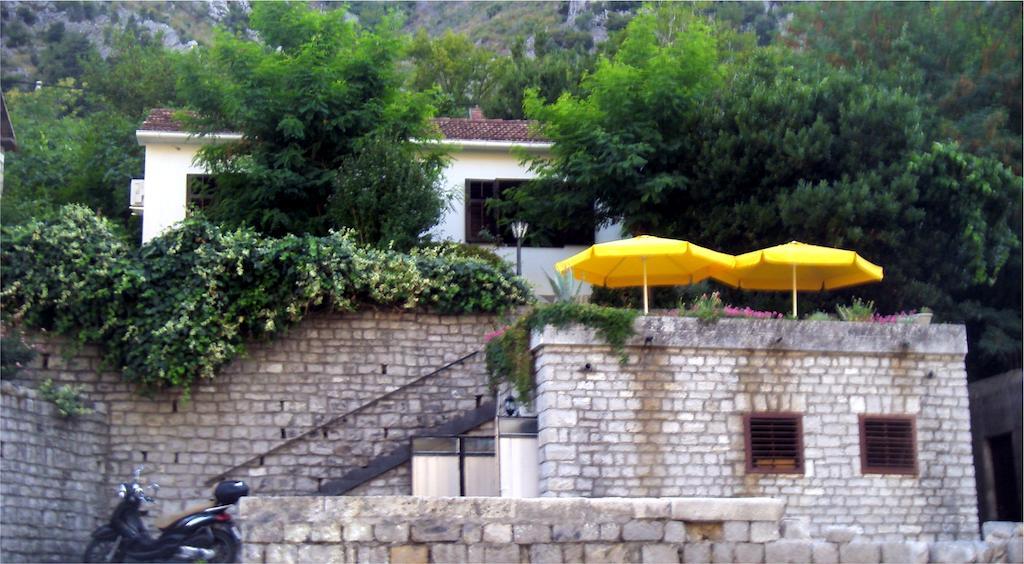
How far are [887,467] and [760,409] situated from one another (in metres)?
1.63

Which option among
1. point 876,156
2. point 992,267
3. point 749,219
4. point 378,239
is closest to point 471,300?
point 378,239

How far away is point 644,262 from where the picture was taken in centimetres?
1473

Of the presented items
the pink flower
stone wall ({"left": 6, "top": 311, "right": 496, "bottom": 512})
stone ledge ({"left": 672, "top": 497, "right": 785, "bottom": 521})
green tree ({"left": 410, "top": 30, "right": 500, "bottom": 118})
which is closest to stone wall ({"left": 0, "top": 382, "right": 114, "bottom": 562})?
stone wall ({"left": 6, "top": 311, "right": 496, "bottom": 512})

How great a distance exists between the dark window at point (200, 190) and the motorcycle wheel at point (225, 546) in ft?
31.0

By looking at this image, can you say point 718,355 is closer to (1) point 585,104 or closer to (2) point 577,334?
(2) point 577,334

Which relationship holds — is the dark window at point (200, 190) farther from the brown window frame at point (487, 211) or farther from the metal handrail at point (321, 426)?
the metal handrail at point (321, 426)

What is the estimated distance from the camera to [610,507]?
9.22 m

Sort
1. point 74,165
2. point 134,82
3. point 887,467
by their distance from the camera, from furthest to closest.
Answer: point 134,82, point 74,165, point 887,467

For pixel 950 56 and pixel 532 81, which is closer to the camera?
pixel 950 56

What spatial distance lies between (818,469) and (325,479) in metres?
6.06

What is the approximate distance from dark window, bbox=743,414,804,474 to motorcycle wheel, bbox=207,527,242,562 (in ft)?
18.4

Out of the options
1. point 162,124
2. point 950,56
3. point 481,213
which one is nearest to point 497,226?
point 481,213

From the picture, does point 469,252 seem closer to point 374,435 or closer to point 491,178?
point 491,178

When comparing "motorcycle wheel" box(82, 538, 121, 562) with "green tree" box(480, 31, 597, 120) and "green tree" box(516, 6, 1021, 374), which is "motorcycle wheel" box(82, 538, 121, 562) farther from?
"green tree" box(480, 31, 597, 120)
